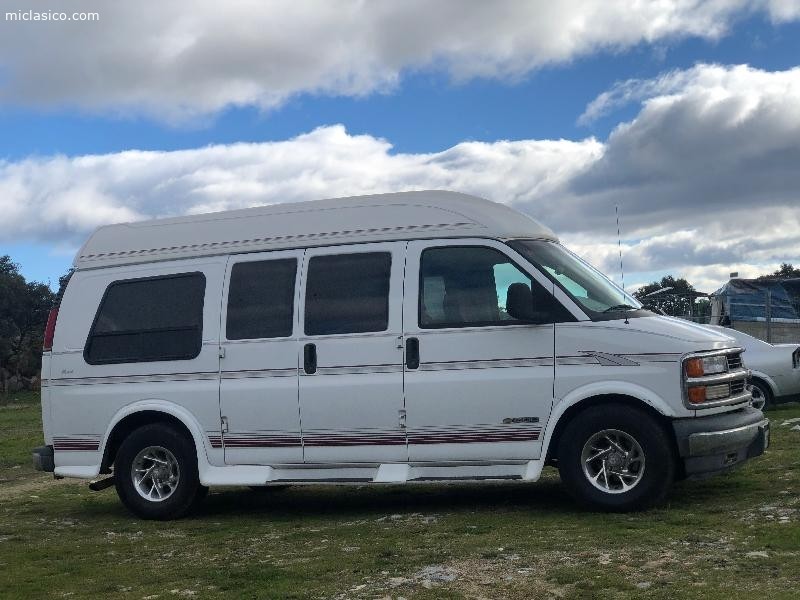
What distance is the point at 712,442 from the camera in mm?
7859

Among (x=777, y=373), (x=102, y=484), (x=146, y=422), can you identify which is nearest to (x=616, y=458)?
(x=146, y=422)

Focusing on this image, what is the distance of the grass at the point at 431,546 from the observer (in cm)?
594

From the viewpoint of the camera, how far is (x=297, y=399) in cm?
896

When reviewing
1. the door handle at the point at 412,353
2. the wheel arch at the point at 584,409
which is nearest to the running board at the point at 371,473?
the wheel arch at the point at 584,409

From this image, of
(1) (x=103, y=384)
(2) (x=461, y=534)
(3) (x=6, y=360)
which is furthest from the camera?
(3) (x=6, y=360)

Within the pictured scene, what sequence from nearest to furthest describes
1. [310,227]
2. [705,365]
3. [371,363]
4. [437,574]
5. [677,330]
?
1. [437,574]
2. [705,365]
3. [677,330]
4. [371,363]
5. [310,227]

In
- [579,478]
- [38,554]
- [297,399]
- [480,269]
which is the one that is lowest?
[38,554]

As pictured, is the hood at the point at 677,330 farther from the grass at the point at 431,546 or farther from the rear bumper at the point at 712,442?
the grass at the point at 431,546

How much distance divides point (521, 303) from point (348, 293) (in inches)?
62.4

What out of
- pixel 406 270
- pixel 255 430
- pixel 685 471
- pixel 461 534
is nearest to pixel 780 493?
pixel 685 471

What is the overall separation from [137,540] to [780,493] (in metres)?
5.25

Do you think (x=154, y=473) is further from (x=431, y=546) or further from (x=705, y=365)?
(x=705, y=365)

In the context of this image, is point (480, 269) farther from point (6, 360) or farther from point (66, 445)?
point (6, 360)

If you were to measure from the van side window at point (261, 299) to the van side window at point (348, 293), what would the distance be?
8.3 inches
